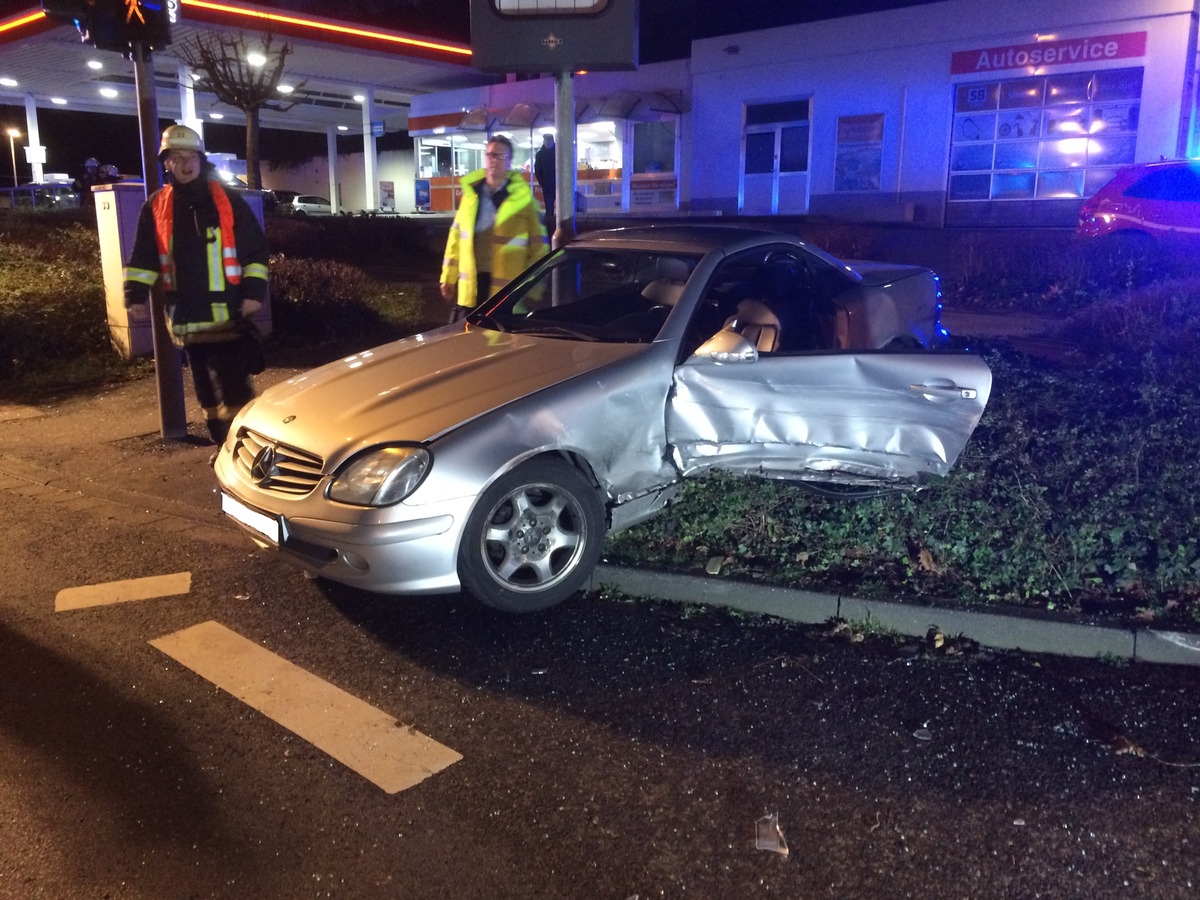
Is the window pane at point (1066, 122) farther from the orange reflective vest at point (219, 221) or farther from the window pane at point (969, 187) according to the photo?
the orange reflective vest at point (219, 221)

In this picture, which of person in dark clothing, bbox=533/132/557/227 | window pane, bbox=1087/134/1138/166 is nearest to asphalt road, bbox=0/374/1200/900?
person in dark clothing, bbox=533/132/557/227

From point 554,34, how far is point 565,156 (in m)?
0.80

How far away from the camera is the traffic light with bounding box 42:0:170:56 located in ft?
21.9

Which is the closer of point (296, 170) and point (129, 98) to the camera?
point (129, 98)

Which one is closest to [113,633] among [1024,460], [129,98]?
[1024,460]

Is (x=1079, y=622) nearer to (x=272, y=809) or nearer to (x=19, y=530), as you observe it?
(x=272, y=809)

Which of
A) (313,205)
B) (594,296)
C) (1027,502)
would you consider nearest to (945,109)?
(594,296)

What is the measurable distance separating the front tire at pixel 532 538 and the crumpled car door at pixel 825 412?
684 millimetres

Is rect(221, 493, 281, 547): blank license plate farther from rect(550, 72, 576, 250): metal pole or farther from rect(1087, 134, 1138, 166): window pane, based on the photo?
rect(1087, 134, 1138, 166): window pane

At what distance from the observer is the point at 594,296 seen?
5684 millimetres

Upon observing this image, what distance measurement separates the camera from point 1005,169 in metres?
23.5

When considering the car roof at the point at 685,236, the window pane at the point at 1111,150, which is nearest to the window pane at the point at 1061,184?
the window pane at the point at 1111,150

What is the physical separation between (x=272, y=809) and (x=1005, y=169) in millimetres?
24164

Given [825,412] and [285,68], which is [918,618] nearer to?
[825,412]
